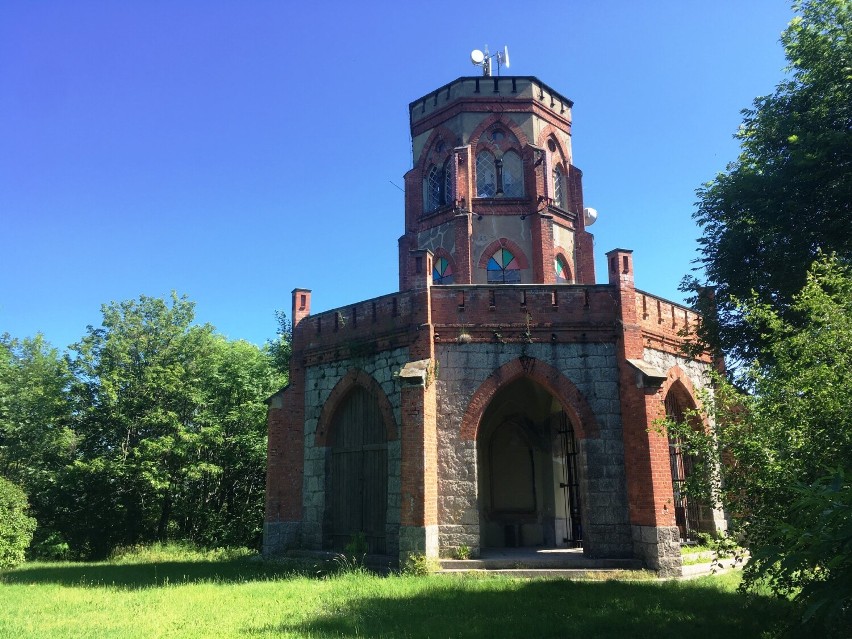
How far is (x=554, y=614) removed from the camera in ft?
28.0

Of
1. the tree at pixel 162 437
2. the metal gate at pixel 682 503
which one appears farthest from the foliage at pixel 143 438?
the metal gate at pixel 682 503

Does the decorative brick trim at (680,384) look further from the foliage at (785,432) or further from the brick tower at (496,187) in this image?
the foliage at (785,432)

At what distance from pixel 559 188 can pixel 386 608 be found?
14089 mm

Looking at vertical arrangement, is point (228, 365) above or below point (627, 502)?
above

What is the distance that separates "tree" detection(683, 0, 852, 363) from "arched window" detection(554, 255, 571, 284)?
5767 millimetres

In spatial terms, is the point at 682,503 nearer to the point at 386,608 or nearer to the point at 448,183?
the point at 386,608

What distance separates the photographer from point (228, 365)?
23.6 meters

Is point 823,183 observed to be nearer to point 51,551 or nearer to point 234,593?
point 234,593

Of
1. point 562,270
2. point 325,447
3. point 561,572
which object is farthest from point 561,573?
point 562,270

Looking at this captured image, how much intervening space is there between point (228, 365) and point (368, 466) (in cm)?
1145

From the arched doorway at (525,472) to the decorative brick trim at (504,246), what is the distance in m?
3.91

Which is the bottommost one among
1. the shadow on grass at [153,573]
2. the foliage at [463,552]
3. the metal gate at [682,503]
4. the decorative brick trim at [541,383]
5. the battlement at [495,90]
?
the shadow on grass at [153,573]

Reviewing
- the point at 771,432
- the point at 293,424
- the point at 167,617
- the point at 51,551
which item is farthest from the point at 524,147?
the point at 51,551

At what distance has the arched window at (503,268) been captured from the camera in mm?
17750
